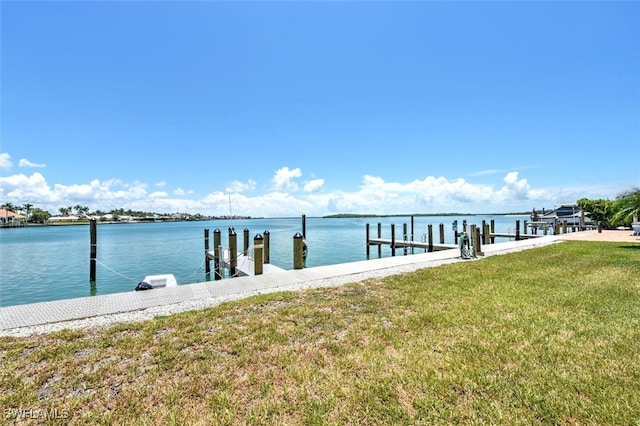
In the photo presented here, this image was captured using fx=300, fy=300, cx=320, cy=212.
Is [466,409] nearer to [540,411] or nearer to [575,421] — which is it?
[540,411]

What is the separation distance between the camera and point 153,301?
5801 millimetres

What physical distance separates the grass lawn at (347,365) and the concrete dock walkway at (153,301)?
1.95ft

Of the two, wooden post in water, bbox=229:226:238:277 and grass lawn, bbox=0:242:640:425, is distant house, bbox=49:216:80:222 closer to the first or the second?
wooden post in water, bbox=229:226:238:277

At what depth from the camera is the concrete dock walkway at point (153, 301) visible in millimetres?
4691

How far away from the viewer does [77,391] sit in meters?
2.81

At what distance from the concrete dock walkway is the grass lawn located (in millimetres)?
595

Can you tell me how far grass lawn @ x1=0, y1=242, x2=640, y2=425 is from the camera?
2.47 metres

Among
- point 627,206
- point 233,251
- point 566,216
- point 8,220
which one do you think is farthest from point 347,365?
point 8,220

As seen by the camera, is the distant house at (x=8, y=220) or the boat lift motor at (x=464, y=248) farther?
the distant house at (x=8, y=220)

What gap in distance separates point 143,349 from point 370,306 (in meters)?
3.46

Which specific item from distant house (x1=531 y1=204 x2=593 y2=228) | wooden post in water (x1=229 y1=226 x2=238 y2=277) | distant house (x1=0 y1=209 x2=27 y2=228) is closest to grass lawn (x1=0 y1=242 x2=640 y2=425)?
wooden post in water (x1=229 y1=226 x2=238 y2=277)

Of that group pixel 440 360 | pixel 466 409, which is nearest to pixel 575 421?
pixel 466 409

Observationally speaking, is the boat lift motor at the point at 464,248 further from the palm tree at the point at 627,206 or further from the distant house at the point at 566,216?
the distant house at the point at 566,216

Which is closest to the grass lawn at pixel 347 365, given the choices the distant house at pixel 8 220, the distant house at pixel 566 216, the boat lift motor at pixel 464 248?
the boat lift motor at pixel 464 248
